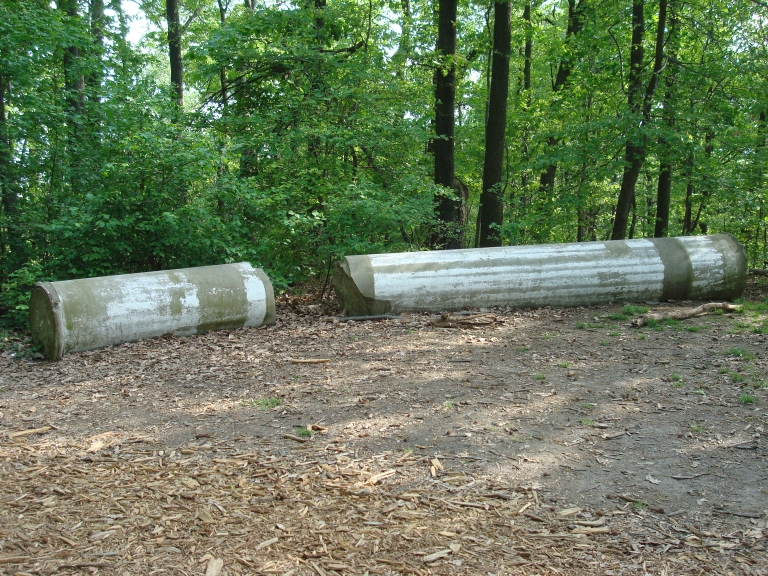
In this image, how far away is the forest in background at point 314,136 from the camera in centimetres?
855

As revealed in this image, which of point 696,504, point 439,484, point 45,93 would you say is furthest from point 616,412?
point 45,93

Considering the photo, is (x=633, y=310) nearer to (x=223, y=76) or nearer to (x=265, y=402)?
(x=265, y=402)

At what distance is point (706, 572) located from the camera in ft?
9.12

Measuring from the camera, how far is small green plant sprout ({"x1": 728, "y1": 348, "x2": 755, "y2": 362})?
19.5 ft

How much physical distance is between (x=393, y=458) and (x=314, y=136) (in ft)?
23.5

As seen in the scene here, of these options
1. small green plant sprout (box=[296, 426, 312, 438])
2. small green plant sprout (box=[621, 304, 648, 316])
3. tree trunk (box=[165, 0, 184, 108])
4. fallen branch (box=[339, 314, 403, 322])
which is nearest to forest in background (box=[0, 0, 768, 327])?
fallen branch (box=[339, 314, 403, 322])

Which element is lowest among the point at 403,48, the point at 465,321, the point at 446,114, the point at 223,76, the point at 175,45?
the point at 465,321

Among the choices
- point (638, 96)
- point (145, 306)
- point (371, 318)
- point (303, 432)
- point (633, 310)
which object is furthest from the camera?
point (638, 96)

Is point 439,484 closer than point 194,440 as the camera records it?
Yes

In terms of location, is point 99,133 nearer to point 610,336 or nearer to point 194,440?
point 194,440

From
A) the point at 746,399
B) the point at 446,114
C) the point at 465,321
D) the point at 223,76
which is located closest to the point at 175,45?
the point at 223,76

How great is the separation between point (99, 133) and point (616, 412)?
28.6 ft

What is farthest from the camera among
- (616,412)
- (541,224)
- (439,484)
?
(541,224)

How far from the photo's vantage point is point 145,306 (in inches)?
283
